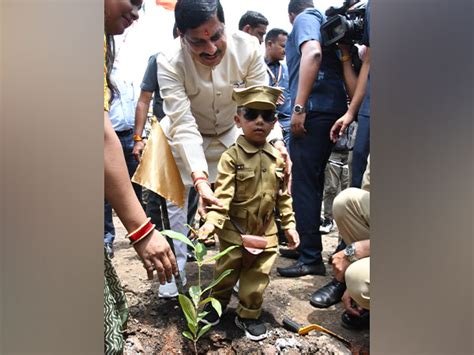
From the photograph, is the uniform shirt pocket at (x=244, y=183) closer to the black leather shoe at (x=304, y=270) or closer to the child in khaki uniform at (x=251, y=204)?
the child in khaki uniform at (x=251, y=204)

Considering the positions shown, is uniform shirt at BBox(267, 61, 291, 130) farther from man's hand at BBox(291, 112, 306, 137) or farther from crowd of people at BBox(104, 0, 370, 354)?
man's hand at BBox(291, 112, 306, 137)

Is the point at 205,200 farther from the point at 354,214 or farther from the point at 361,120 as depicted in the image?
the point at 361,120

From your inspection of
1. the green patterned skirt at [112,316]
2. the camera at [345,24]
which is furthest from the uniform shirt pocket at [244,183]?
the camera at [345,24]

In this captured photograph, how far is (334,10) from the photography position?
2.38m

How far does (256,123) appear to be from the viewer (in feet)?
6.15

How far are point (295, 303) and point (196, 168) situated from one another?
2.93 feet

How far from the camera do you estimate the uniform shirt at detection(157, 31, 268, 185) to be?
1946 mm

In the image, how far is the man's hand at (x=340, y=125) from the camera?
7.27 feet

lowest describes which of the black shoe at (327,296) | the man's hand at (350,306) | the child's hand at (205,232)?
the black shoe at (327,296)

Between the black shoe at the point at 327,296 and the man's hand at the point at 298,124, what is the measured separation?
0.86 meters

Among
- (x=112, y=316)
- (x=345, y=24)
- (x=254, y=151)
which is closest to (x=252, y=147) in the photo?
(x=254, y=151)

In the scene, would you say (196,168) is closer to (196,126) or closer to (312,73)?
(196,126)

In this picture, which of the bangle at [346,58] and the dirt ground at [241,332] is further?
the bangle at [346,58]

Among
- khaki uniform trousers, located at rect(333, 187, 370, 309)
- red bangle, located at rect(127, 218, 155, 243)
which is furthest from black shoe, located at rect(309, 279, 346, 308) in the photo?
red bangle, located at rect(127, 218, 155, 243)
